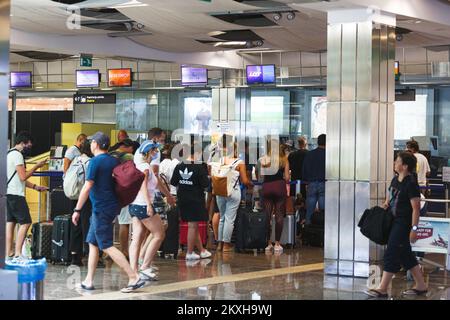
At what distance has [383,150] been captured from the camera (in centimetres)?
1264

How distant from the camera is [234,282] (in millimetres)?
11438

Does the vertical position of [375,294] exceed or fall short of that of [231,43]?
it falls short

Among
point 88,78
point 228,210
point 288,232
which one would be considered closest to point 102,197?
point 228,210

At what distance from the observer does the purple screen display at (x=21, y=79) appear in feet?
95.2

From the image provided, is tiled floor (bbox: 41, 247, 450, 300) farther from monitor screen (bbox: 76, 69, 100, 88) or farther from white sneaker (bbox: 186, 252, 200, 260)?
monitor screen (bbox: 76, 69, 100, 88)

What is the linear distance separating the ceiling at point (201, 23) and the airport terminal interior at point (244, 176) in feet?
0.16

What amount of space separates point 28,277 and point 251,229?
7175 millimetres

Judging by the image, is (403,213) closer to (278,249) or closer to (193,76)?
(278,249)

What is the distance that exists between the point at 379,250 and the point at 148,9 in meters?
6.18

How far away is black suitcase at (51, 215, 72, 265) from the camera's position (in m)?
12.7

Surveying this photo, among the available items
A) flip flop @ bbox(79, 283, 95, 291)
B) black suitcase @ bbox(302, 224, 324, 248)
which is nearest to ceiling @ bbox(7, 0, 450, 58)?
black suitcase @ bbox(302, 224, 324, 248)

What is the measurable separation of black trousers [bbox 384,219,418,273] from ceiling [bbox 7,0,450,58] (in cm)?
330
